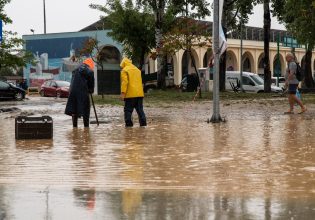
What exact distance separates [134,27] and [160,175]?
3626 cm

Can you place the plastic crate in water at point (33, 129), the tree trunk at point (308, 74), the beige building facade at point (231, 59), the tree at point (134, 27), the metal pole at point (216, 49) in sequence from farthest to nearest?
1. the beige building facade at point (231, 59)
2. the tree trunk at point (308, 74)
3. the tree at point (134, 27)
4. the metal pole at point (216, 49)
5. the plastic crate in water at point (33, 129)

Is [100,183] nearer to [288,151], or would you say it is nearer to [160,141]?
[288,151]

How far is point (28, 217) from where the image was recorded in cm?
534

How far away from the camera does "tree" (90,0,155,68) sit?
43156 millimetres

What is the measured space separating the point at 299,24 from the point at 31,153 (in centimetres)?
2333

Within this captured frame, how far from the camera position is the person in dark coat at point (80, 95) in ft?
46.7

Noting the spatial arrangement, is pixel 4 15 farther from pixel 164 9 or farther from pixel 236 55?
pixel 236 55

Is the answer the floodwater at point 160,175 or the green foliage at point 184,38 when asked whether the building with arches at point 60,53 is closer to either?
the green foliage at point 184,38

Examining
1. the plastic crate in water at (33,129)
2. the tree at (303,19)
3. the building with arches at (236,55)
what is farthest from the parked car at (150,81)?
the plastic crate in water at (33,129)

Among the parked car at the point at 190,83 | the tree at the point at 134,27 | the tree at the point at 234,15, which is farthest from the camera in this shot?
the parked car at the point at 190,83

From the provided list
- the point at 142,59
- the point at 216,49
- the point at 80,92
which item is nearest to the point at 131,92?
the point at 80,92

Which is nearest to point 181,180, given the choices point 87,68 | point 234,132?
point 234,132

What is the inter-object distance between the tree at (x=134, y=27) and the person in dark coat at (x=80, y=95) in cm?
2880

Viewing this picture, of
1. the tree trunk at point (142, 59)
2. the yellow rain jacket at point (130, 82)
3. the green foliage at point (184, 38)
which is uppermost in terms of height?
the green foliage at point (184, 38)
